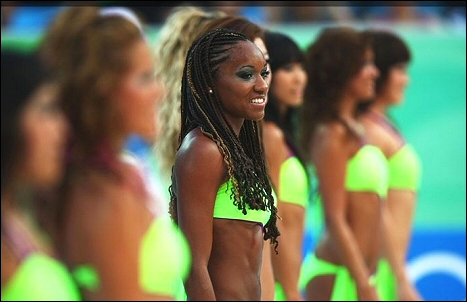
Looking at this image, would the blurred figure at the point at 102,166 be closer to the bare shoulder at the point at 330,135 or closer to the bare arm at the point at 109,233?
the bare arm at the point at 109,233

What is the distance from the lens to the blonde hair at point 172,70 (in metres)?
6.10

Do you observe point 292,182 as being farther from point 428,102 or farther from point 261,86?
point 428,102

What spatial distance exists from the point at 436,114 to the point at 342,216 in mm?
2066

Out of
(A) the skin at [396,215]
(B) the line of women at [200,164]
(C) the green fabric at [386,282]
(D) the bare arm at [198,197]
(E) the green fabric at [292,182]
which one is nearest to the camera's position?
(B) the line of women at [200,164]

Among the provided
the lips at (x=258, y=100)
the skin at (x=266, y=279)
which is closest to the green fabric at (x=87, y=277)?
the lips at (x=258, y=100)

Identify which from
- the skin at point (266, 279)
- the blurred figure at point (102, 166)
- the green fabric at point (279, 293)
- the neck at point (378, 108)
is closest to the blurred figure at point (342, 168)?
the neck at point (378, 108)

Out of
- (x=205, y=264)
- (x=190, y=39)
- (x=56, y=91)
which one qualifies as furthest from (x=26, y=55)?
(x=190, y=39)

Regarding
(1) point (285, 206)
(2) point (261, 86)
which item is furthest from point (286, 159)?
(2) point (261, 86)

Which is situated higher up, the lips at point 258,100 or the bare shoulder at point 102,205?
the bare shoulder at point 102,205

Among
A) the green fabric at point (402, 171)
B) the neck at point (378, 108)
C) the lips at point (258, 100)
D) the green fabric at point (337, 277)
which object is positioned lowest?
the green fabric at point (337, 277)

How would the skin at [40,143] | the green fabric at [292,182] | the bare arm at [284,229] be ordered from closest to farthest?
1. the skin at [40,143]
2. the bare arm at [284,229]
3. the green fabric at [292,182]

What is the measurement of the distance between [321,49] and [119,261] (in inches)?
179

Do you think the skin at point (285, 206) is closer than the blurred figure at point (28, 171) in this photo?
No

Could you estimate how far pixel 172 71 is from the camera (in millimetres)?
6215
